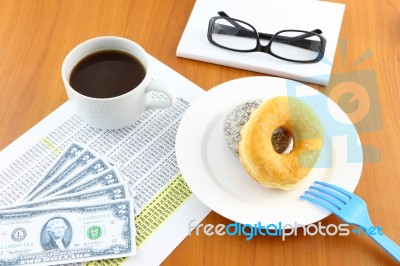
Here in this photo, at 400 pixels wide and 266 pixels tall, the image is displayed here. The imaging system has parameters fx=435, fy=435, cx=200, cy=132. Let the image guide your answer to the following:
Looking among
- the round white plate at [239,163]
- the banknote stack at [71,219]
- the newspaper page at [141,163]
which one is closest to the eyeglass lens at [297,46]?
the round white plate at [239,163]

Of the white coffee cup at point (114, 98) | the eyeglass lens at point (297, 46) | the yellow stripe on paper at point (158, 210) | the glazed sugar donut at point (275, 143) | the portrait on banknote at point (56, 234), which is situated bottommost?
the portrait on banknote at point (56, 234)

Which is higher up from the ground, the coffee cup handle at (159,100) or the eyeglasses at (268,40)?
the eyeglasses at (268,40)

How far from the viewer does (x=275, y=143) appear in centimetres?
79

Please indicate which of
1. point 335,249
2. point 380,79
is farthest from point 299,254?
point 380,79

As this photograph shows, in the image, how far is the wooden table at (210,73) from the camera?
74cm

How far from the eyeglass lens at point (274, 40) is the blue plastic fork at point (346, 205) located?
34 cm

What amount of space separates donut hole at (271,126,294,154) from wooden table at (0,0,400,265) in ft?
0.47

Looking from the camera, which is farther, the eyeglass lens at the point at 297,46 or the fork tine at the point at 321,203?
the eyeglass lens at the point at 297,46

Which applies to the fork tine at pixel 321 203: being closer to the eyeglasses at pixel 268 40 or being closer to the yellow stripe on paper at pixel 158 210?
the yellow stripe on paper at pixel 158 210

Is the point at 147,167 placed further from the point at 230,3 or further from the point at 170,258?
the point at 230,3

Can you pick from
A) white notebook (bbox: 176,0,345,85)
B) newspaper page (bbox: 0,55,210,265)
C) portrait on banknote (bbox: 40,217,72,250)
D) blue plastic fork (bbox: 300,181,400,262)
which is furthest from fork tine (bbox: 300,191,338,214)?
portrait on banknote (bbox: 40,217,72,250)

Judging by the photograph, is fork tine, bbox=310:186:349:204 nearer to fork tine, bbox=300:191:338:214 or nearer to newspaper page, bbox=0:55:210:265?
fork tine, bbox=300:191:338:214

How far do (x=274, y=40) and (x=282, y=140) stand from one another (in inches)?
11.7

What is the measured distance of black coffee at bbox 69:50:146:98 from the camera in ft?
2.59
